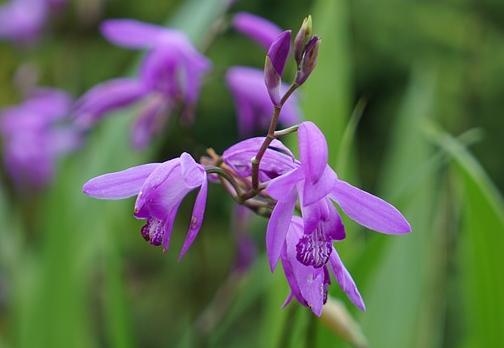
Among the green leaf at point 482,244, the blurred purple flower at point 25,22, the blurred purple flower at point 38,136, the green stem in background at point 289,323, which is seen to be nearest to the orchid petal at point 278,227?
the green stem in background at point 289,323

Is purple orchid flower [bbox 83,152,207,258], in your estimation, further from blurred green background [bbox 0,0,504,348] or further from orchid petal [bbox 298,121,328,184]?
blurred green background [bbox 0,0,504,348]

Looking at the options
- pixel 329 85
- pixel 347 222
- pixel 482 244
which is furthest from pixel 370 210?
pixel 329 85

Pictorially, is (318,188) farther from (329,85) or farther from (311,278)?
(329,85)

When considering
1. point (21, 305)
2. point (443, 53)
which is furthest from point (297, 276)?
point (443, 53)

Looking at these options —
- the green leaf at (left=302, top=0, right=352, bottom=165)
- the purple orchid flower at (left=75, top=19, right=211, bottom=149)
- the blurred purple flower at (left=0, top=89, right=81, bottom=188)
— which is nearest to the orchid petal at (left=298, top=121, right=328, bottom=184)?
the purple orchid flower at (left=75, top=19, right=211, bottom=149)

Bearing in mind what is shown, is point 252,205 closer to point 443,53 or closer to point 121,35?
point 121,35

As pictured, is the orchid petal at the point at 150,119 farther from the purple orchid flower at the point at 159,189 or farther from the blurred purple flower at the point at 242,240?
the purple orchid flower at the point at 159,189

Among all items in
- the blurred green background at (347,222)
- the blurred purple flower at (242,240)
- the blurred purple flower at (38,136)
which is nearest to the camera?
the blurred green background at (347,222)
